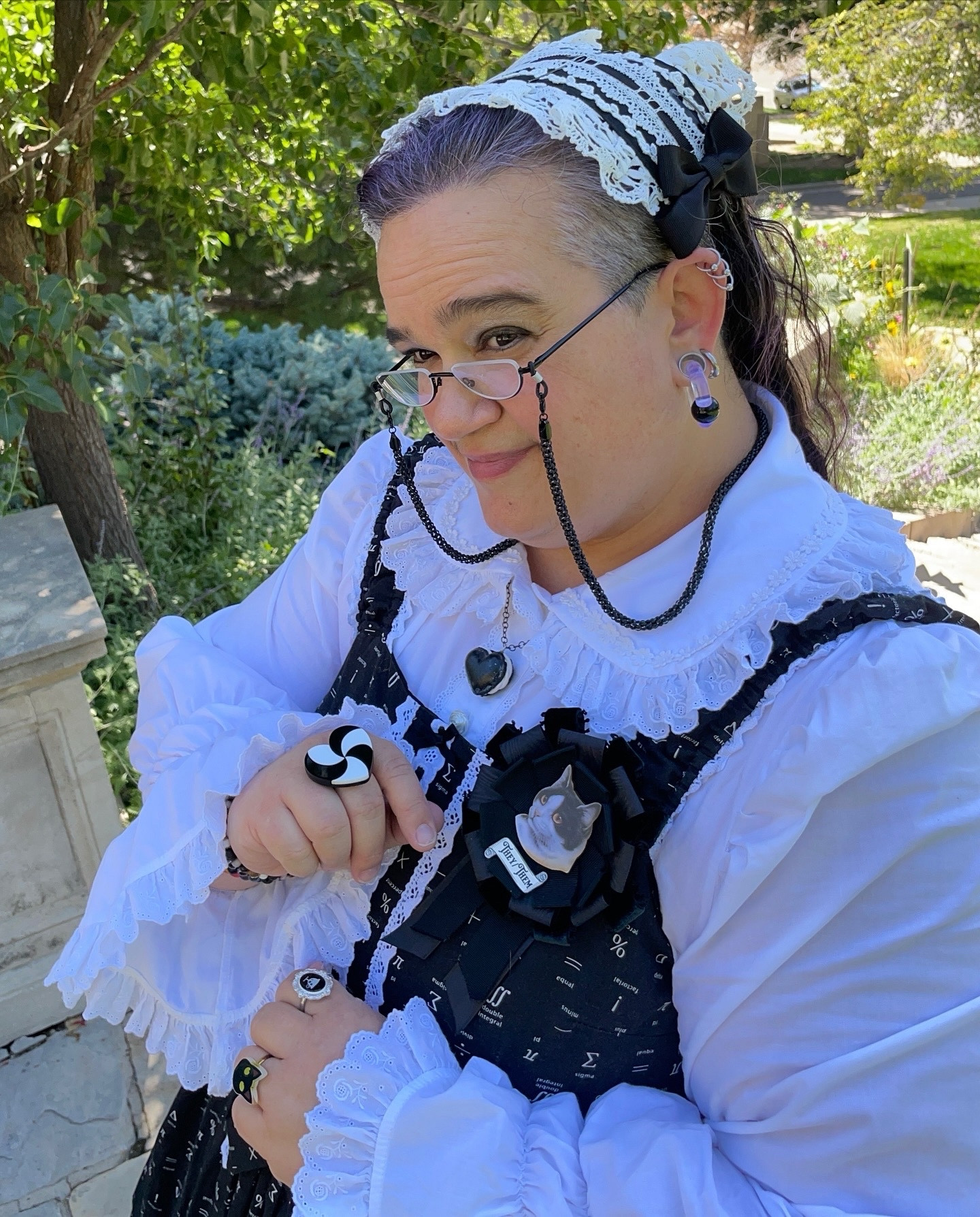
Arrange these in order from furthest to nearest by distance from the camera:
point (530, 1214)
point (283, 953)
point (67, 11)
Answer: point (67, 11) → point (283, 953) → point (530, 1214)

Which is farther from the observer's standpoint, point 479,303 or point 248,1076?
point 248,1076

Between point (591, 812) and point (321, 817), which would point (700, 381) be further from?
point (321, 817)

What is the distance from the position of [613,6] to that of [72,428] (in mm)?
2275

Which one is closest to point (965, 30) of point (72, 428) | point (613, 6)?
point (613, 6)

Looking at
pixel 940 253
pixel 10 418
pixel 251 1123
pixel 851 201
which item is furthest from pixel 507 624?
pixel 851 201

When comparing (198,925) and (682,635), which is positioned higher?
(682,635)

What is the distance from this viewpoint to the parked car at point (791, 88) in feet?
74.5

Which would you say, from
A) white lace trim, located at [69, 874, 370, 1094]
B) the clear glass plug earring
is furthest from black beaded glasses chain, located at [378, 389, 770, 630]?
white lace trim, located at [69, 874, 370, 1094]

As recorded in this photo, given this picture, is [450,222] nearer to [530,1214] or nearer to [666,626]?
[666,626]

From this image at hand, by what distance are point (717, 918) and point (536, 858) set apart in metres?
0.21

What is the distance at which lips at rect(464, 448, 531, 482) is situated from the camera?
1147 mm

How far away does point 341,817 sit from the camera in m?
1.16

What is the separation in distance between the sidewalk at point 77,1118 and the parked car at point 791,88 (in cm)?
2235

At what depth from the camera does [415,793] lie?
1.18 m
